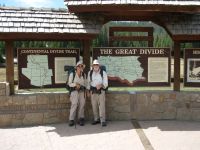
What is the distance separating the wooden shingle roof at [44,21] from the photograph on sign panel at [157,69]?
5.80 feet

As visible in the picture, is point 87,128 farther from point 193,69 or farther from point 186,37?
point 186,37

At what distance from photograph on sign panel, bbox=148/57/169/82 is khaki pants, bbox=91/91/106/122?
155 centimetres

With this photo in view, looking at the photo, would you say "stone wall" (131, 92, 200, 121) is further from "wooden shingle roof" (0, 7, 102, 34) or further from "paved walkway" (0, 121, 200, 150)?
"wooden shingle roof" (0, 7, 102, 34)

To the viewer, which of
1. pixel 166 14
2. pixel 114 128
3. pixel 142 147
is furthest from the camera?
pixel 166 14

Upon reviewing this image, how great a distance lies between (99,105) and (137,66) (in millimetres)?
1566

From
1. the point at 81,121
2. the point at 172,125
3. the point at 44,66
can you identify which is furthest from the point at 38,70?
the point at 172,125

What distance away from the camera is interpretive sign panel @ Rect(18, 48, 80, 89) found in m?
9.25

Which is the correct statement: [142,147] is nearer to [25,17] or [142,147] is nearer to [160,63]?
[160,63]

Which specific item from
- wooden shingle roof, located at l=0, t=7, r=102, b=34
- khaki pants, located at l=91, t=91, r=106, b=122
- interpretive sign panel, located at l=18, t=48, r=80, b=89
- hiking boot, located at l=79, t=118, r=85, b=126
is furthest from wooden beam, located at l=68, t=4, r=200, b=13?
hiking boot, located at l=79, t=118, r=85, b=126

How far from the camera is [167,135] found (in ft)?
26.9

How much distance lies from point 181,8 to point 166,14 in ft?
2.11

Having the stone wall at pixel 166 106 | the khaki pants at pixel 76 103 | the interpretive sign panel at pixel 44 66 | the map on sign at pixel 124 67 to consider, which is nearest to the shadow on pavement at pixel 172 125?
the stone wall at pixel 166 106

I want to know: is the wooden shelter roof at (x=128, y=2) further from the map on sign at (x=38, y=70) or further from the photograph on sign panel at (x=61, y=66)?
the map on sign at (x=38, y=70)

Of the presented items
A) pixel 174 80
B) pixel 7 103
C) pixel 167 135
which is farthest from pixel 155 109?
pixel 7 103
